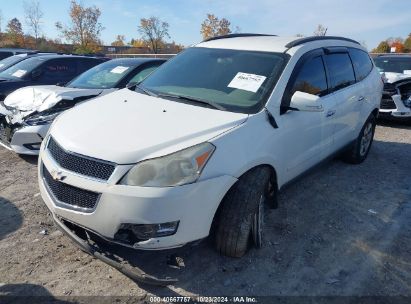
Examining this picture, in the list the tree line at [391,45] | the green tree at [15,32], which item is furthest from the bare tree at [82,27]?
the tree line at [391,45]

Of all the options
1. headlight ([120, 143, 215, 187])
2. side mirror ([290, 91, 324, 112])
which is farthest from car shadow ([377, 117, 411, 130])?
headlight ([120, 143, 215, 187])

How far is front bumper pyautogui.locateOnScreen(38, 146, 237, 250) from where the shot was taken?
7.93 feet

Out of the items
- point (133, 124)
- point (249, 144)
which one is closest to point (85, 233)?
point (133, 124)

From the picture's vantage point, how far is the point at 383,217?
400 cm

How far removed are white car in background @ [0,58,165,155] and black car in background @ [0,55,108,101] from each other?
5.00 ft

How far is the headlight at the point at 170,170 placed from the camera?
2.46 meters

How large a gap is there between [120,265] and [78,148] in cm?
89

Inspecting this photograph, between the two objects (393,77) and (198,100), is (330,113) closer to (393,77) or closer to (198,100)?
(198,100)

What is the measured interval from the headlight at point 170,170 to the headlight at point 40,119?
314 cm

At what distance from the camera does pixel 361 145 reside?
556 cm

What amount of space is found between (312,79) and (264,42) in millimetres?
650

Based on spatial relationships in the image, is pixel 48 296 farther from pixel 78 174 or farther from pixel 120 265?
pixel 78 174

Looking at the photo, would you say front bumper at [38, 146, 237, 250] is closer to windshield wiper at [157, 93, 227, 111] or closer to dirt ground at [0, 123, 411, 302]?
dirt ground at [0, 123, 411, 302]

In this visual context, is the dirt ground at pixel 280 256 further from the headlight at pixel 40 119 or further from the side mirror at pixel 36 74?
the side mirror at pixel 36 74
